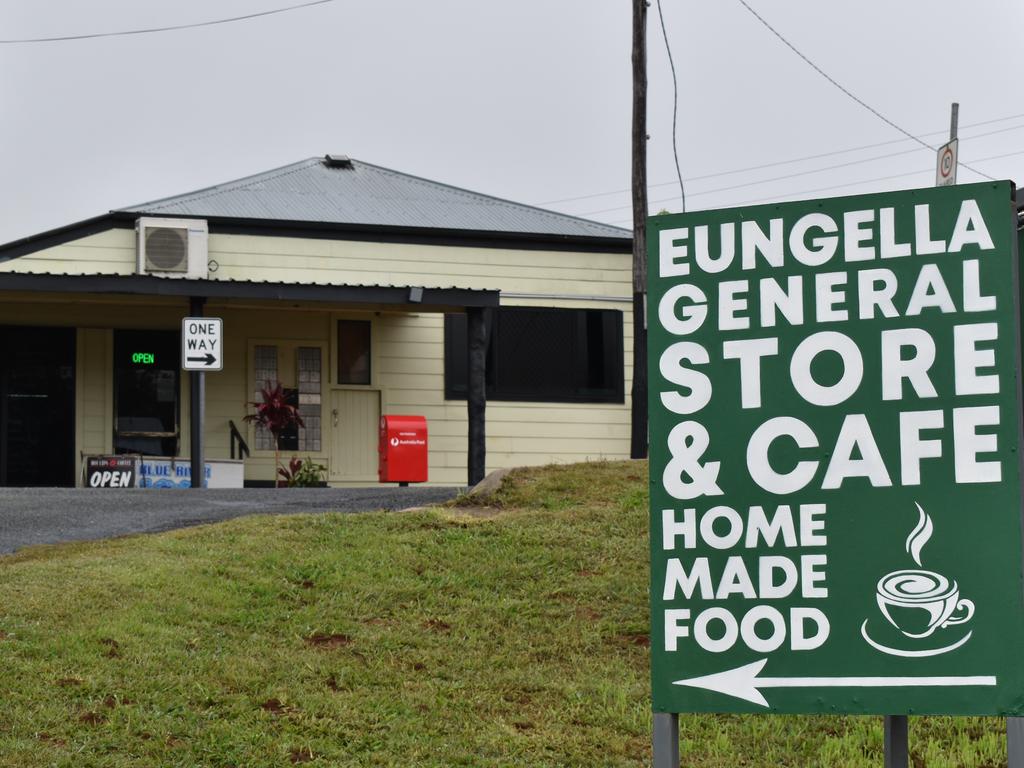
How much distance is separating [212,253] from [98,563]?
1094 centimetres

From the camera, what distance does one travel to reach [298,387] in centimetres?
2073

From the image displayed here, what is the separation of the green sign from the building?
48.7 feet

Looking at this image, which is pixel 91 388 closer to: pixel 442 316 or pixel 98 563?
pixel 442 316

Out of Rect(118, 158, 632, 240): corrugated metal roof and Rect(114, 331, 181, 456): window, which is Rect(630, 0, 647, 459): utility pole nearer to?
Rect(118, 158, 632, 240): corrugated metal roof

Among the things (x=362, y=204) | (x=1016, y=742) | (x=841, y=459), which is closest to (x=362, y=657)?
(x=841, y=459)

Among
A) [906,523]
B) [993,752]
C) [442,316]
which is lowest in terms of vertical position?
[993,752]

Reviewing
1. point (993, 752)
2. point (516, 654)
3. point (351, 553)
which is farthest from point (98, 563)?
point (993, 752)

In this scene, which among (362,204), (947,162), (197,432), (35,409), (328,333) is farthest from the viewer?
(362,204)

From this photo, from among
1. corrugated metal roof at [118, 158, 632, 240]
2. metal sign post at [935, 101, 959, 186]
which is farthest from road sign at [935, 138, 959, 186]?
corrugated metal roof at [118, 158, 632, 240]

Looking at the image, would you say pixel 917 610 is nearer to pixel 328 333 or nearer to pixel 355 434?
pixel 355 434

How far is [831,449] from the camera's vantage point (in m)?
4.26

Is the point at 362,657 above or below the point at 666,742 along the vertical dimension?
below

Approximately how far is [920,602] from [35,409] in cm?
1778

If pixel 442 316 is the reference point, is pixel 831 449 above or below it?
below
